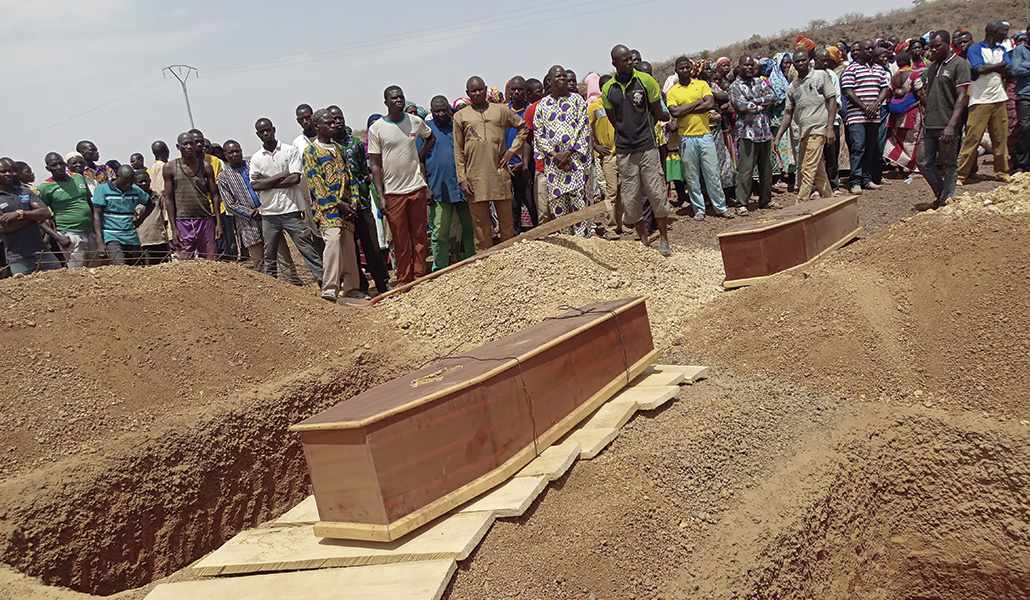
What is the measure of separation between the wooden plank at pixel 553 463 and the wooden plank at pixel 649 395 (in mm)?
600

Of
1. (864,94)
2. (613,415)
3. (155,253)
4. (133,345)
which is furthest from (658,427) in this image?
(864,94)

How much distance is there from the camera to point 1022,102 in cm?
846

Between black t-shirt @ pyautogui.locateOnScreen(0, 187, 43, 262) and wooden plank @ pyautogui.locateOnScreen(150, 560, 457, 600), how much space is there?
5.21 metres

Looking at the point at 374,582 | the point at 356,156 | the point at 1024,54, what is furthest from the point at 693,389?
the point at 1024,54

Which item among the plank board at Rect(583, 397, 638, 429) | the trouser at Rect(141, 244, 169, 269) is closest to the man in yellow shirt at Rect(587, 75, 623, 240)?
the plank board at Rect(583, 397, 638, 429)

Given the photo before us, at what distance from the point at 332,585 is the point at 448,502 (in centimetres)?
57

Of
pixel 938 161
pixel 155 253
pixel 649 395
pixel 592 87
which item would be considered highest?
pixel 592 87

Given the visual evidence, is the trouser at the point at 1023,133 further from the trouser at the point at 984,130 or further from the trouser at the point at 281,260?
the trouser at the point at 281,260

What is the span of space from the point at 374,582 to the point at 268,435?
2385mm

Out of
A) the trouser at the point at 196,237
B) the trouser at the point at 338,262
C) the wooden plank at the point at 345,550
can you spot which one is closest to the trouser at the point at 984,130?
the trouser at the point at 338,262

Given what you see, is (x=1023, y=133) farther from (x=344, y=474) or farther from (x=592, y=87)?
(x=344, y=474)

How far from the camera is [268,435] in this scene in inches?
189

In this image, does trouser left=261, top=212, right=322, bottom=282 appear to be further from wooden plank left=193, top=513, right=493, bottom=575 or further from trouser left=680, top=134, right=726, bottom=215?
trouser left=680, top=134, right=726, bottom=215

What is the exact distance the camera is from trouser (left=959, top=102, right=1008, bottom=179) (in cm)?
825
